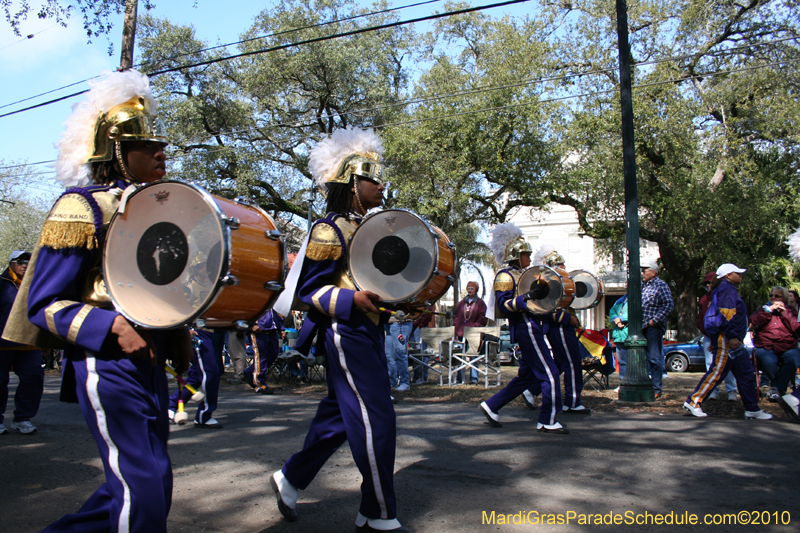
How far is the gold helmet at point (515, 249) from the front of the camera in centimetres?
829

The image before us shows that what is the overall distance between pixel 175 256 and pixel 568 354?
6.70 metres

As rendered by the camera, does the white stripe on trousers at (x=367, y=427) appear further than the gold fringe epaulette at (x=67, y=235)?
Yes

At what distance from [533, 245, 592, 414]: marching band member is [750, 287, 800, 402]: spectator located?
254cm

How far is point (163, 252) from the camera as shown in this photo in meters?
2.66

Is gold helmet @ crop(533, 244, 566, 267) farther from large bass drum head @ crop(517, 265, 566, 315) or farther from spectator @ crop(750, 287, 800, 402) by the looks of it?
spectator @ crop(750, 287, 800, 402)

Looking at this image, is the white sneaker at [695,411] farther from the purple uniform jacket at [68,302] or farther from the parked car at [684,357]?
the parked car at [684,357]

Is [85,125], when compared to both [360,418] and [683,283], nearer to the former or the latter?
[360,418]

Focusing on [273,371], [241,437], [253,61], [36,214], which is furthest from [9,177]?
[241,437]

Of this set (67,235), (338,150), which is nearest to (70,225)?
(67,235)

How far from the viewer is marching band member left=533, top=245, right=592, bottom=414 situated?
7.93m

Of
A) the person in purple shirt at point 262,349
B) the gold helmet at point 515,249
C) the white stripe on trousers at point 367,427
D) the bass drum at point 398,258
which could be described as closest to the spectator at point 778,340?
the gold helmet at point 515,249

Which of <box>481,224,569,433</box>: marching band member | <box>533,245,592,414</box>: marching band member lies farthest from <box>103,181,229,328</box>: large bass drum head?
<box>533,245,592,414</box>: marching band member

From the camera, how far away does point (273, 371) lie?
545 inches

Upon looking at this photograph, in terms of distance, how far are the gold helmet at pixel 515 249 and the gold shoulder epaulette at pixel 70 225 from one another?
6.16 m
